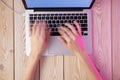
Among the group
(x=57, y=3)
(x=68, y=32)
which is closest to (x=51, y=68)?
(x=68, y=32)

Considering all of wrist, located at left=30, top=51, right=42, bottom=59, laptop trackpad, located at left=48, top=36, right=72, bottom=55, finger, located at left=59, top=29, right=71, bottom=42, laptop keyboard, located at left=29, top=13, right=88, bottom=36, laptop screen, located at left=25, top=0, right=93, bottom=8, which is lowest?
wrist, located at left=30, top=51, right=42, bottom=59

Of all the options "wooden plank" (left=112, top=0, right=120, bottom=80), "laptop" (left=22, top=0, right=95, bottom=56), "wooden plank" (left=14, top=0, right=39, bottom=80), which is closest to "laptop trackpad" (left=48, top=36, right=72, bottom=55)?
"laptop" (left=22, top=0, right=95, bottom=56)

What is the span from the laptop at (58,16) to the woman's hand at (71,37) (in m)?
0.02

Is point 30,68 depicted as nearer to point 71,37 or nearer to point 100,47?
point 71,37

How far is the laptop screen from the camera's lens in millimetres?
1496

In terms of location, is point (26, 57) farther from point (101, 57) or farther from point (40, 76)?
point (101, 57)

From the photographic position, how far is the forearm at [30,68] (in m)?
1.55

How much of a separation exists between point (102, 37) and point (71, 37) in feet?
0.52

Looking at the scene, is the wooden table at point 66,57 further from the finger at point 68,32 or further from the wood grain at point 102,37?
the finger at point 68,32

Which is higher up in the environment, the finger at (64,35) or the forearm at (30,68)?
the finger at (64,35)

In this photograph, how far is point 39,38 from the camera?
5.06 ft

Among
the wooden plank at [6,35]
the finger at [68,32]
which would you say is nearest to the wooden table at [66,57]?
the wooden plank at [6,35]

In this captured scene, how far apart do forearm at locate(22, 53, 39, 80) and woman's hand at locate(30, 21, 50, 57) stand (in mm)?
23

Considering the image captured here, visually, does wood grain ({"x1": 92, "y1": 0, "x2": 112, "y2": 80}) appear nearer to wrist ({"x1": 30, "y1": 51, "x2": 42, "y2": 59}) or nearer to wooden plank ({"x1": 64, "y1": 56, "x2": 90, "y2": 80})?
wooden plank ({"x1": 64, "y1": 56, "x2": 90, "y2": 80})
